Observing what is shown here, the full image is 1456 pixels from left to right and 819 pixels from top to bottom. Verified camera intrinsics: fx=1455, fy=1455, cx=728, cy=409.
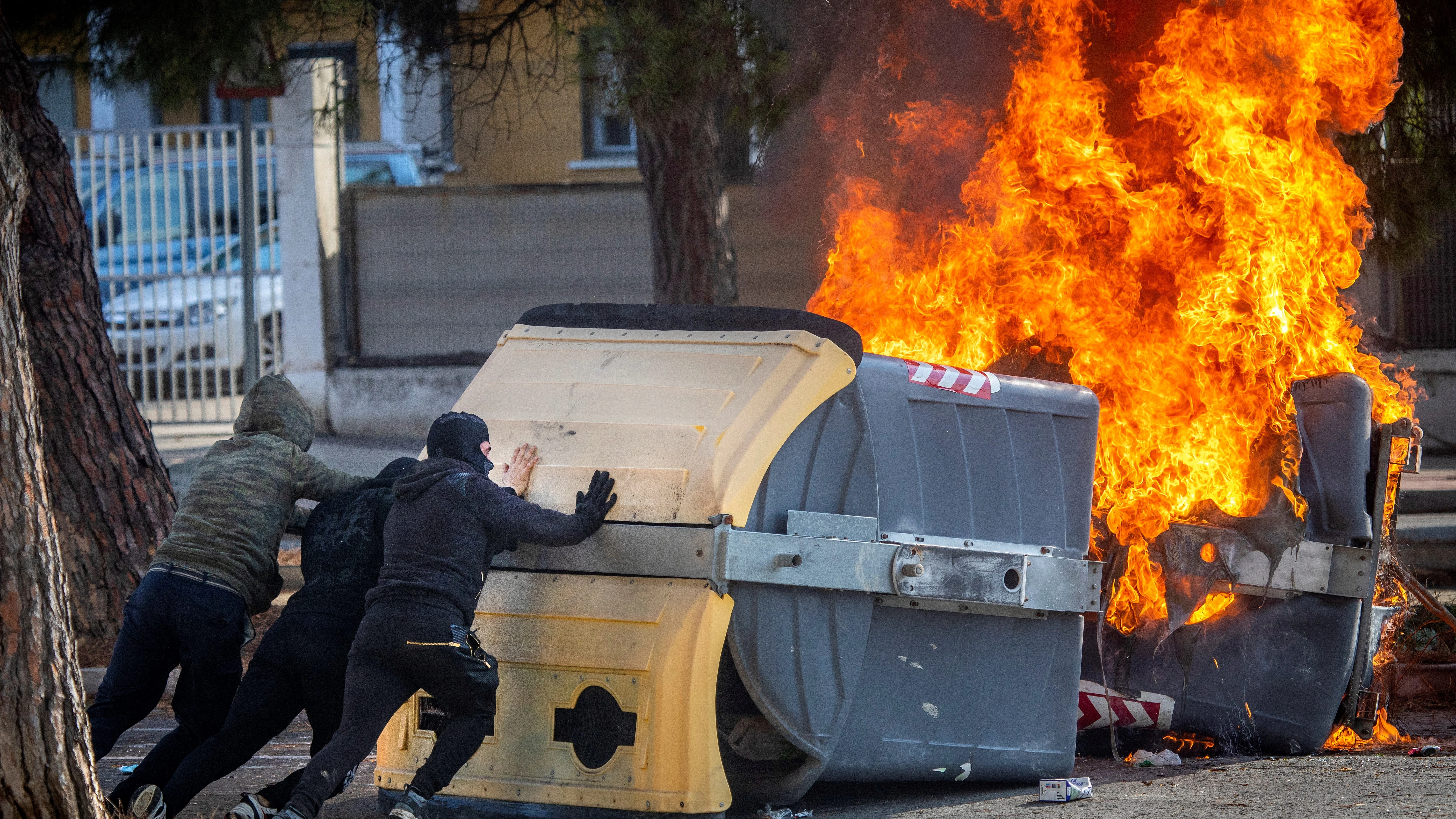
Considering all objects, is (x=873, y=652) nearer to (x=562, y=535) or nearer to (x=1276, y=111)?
(x=562, y=535)

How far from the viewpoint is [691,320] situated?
4.75 m

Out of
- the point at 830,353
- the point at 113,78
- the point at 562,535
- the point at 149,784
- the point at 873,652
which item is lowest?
the point at 149,784

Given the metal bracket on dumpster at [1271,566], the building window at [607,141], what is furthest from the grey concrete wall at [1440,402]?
the metal bracket on dumpster at [1271,566]

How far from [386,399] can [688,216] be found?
4311 millimetres

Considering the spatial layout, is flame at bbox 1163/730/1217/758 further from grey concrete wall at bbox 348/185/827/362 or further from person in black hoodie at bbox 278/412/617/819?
grey concrete wall at bbox 348/185/827/362

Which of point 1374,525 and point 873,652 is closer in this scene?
point 873,652

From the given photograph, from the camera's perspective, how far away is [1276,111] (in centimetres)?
604

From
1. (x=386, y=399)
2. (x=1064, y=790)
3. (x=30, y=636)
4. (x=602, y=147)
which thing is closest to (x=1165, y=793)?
(x=1064, y=790)

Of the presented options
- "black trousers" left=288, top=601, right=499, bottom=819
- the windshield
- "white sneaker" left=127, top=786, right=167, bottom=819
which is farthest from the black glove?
the windshield

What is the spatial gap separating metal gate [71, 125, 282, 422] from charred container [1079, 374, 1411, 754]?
30.7 feet

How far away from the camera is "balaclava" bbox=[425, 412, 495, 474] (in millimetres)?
4289

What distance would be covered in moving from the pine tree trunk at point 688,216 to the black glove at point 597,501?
5.90 metres

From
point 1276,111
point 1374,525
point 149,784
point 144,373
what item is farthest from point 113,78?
point 1374,525

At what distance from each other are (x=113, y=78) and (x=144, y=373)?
417cm
